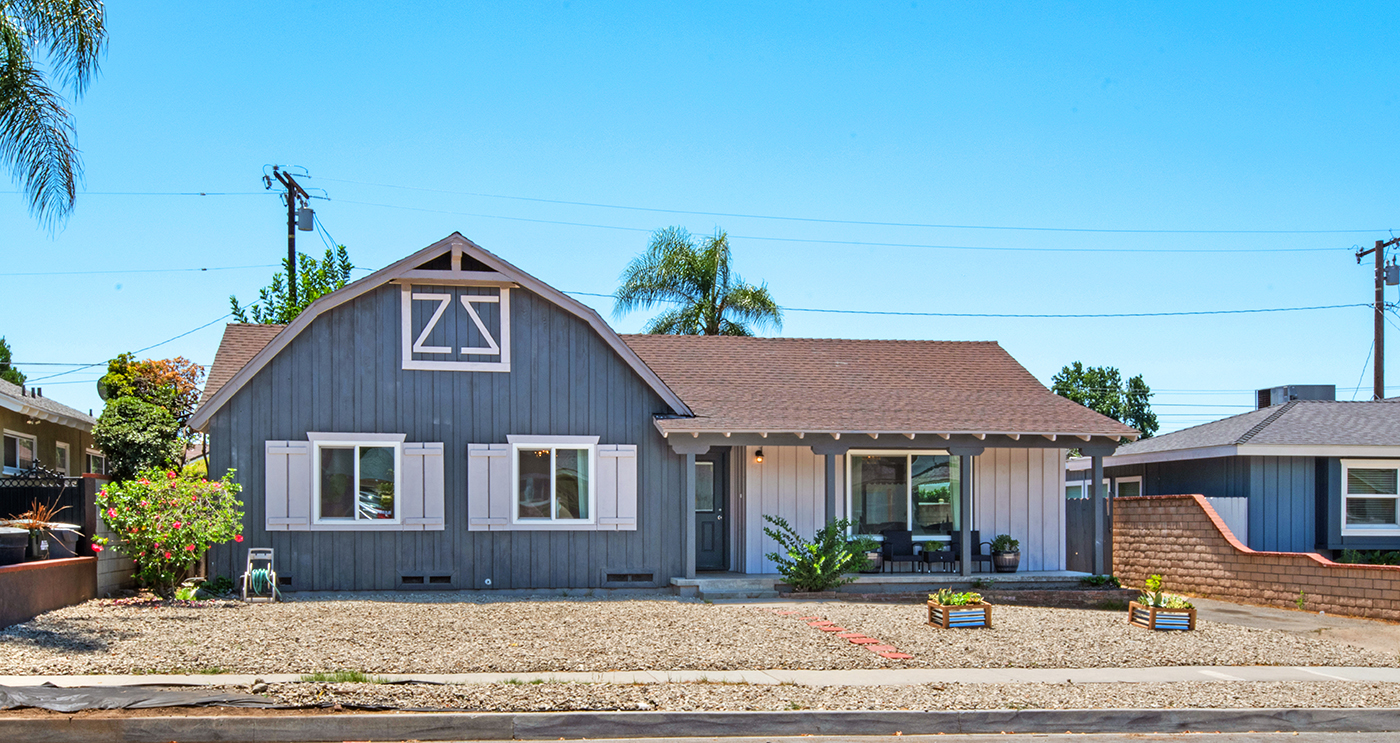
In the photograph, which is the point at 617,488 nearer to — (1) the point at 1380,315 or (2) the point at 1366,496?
(2) the point at 1366,496

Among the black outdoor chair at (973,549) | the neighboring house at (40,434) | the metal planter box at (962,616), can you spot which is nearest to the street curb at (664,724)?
the metal planter box at (962,616)

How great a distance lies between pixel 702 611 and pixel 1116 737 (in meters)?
6.51

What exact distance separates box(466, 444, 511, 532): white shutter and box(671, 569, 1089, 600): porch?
2644mm

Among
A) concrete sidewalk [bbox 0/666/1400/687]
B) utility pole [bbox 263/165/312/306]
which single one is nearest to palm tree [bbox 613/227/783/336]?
utility pole [bbox 263/165/312/306]

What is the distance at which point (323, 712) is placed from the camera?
811 centimetres

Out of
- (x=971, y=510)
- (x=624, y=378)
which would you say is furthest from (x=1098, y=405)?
(x=624, y=378)

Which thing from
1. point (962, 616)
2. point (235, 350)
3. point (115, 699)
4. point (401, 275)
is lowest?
point (962, 616)

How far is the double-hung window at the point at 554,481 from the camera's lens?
661 inches

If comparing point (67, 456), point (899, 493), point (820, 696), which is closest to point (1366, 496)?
point (899, 493)

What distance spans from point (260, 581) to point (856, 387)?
9454mm

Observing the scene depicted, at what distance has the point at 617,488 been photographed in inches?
667

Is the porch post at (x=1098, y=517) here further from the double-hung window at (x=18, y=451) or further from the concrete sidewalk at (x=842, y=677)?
the double-hung window at (x=18, y=451)

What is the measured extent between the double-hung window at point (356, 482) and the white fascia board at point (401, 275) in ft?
4.62

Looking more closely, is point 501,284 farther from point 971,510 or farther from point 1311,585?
point 1311,585
